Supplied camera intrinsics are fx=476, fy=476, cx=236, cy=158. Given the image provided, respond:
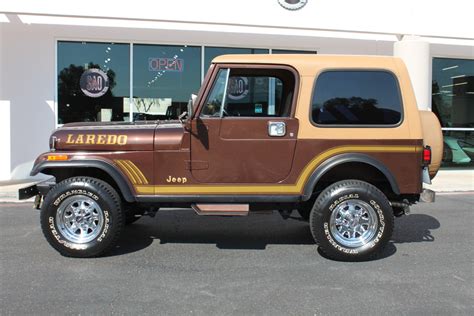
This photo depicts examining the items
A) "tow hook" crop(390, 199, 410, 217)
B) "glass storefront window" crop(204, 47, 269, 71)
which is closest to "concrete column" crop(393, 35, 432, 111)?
"glass storefront window" crop(204, 47, 269, 71)

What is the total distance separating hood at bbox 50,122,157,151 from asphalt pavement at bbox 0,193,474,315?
1.18 m

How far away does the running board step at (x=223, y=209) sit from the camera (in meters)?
4.99

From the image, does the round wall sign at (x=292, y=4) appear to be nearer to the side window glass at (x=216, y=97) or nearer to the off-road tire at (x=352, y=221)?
the side window glass at (x=216, y=97)

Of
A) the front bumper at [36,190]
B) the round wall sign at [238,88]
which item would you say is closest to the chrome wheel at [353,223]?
the round wall sign at [238,88]

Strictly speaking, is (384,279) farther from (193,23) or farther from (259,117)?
(193,23)

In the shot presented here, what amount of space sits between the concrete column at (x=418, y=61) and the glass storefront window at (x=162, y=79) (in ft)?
15.7

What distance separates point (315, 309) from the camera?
377 centimetres

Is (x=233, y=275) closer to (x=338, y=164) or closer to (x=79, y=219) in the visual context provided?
(x=338, y=164)

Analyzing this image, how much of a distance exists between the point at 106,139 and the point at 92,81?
6.33m

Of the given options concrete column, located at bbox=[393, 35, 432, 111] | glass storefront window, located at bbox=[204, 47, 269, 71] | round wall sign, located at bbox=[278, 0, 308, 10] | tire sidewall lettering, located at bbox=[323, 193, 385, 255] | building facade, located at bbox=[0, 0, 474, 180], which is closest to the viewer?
tire sidewall lettering, located at bbox=[323, 193, 385, 255]

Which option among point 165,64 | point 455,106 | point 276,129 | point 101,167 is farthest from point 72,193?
point 455,106

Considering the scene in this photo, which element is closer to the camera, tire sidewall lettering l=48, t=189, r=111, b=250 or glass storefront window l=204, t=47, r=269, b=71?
tire sidewall lettering l=48, t=189, r=111, b=250

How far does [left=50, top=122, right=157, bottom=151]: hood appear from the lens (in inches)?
200

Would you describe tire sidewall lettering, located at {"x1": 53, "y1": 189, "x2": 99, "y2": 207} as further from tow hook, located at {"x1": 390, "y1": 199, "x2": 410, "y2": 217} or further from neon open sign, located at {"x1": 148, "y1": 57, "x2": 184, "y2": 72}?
neon open sign, located at {"x1": 148, "y1": 57, "x2": 184, "y2": 72}
